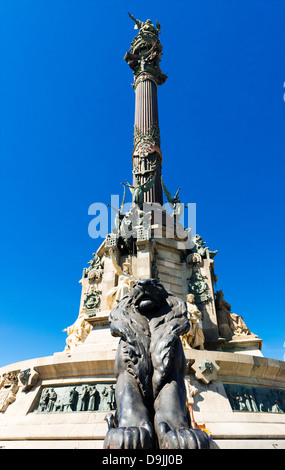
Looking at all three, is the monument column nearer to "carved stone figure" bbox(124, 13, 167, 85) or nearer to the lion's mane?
"carved stone figure" bbox(124, 13, 167, 85)

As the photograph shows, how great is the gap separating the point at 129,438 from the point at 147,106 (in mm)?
25804

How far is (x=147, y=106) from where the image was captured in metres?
25.6

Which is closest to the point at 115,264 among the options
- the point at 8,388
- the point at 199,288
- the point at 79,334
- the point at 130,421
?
the point at 79,334

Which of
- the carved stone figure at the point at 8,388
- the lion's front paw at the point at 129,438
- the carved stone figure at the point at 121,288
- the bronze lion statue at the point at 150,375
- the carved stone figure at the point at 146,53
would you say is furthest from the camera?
the carved stone figure at the point at 146,53

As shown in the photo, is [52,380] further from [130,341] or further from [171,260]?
[171,260]

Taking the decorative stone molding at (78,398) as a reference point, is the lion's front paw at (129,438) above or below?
below

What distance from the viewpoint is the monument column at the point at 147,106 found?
2158cm

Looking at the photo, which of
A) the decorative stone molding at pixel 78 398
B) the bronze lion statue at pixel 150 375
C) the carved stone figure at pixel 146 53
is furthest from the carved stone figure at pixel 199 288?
the carved stone figure at pixel 146 53

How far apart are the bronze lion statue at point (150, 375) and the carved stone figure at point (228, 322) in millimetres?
10838

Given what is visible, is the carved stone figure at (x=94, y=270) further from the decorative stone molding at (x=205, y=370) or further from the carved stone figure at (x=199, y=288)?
the decorative stone molding at (x=205, y=370)

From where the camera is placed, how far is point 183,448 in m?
2.98

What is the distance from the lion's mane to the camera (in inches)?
153

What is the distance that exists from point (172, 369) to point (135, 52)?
32.6m

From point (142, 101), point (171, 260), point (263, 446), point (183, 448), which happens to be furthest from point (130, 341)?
point (142, 101)
